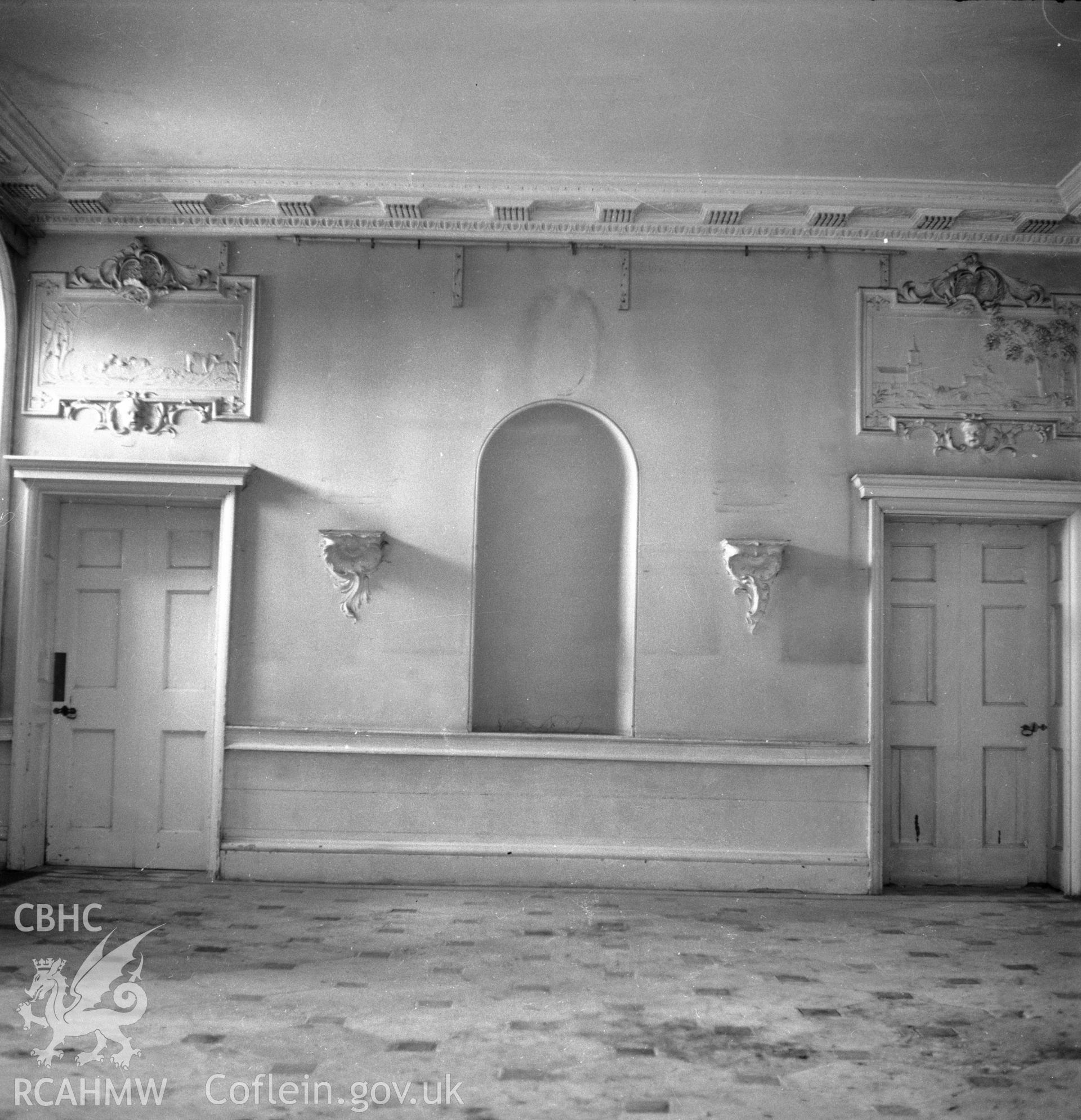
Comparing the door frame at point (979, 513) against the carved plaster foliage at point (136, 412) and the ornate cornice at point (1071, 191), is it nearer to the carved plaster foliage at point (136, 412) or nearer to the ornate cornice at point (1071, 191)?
the ornate cornice at point (1071, 191)

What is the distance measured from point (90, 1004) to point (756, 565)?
3.83 m

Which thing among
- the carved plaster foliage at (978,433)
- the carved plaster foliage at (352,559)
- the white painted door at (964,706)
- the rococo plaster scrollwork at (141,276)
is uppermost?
the rococo plaster scrollwork at (141,276)

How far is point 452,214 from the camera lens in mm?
6441

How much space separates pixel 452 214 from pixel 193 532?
230 cm

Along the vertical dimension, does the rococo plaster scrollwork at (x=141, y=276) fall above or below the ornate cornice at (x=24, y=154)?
below

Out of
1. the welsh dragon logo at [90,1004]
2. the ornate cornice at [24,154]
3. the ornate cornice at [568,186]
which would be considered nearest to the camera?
the welsh dragon logo at [90,1004]

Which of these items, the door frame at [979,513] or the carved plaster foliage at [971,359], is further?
the carved plaster foliage at [971,359]

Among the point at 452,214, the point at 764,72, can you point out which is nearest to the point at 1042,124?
the point at 764,72

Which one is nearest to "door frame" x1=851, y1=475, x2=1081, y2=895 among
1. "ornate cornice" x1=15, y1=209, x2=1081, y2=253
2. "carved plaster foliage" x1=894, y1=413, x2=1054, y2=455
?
"carved plaster foliage" x1=894, y1=413, x2=1054, y2=455

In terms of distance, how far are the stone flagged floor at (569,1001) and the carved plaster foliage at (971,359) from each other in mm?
2575

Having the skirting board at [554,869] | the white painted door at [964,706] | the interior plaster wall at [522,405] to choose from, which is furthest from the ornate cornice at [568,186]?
the skirting board at [554,869]

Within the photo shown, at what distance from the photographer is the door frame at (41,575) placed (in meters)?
6.37

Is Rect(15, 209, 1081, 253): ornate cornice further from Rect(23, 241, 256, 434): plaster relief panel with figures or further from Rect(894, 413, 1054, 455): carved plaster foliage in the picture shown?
Rect(894, 413, 1054, 455): carved plaster foliage

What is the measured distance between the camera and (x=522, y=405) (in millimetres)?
6543
